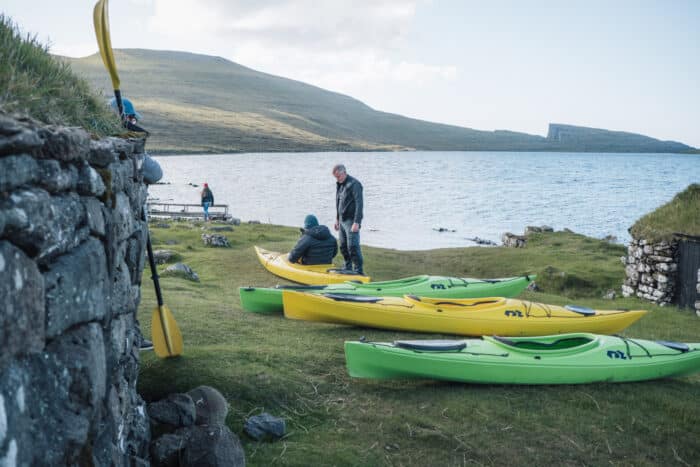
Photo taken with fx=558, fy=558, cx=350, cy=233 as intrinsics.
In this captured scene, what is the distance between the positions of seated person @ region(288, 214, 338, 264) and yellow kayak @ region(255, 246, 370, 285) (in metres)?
0.16

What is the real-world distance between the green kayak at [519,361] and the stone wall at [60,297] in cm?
371

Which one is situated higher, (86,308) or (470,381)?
(86,308)

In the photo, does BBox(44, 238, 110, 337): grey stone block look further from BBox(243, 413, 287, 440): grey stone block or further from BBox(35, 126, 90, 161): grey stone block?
BBox(243, 413, 287, 440): grey stone block

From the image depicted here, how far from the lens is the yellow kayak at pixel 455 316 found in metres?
9.48

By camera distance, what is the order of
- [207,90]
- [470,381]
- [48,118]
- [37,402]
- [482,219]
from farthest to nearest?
[207,90]
[482,219]
[470,381]
[48,118]
[37,402]

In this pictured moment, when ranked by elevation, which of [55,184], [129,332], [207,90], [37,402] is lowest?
[129,332]

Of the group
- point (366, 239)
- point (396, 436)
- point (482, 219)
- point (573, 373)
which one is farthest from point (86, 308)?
point (482, 219)

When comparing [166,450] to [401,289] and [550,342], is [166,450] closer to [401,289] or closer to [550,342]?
[550,342]

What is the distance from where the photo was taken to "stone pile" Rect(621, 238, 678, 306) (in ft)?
44.0

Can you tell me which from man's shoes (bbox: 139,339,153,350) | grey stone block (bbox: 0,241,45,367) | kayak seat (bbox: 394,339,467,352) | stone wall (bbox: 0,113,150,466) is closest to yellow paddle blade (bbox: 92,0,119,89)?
stone wall (bbox: 0,113,150,466)

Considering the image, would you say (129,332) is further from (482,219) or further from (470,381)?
(482,219)

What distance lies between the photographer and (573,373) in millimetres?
7309

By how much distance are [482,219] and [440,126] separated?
16191 cm

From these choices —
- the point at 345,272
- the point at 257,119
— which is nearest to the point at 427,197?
the point at 345,272
